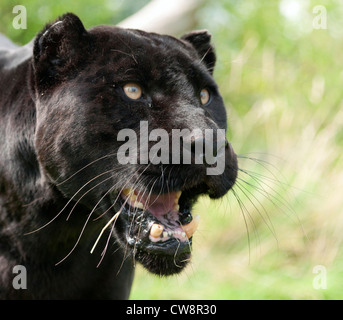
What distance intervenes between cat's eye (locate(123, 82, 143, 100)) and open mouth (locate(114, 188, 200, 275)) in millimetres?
398

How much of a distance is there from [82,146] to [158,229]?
480mm

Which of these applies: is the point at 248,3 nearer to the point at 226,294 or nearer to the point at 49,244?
the point at 226,294

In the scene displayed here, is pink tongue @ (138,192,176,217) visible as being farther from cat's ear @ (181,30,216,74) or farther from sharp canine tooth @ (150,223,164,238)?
cat's ear @ (181,30,216,74)

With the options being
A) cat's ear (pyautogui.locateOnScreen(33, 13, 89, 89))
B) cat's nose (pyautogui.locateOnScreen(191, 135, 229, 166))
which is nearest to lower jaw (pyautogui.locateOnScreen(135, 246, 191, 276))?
cat's nose (pyautogui.locateOnScreen(191, 135, 229, 166))

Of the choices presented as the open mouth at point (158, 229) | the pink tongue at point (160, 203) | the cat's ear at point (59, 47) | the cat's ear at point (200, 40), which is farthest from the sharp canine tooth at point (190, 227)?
the cat's ear at point (200, 40)

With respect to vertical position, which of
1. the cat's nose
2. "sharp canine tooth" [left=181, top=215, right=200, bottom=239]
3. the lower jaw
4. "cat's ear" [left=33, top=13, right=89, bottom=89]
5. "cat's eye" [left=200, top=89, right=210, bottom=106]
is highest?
"cat's ear" [left=33, top=13, right=89, bottom=89]

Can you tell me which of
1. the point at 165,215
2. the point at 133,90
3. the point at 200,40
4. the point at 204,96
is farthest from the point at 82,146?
the point at 200,40

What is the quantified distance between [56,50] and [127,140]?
61cm

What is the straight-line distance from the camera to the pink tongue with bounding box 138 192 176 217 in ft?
8.17

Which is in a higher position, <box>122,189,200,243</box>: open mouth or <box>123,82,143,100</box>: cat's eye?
<box>123,82,143,100</box>: cat's eye

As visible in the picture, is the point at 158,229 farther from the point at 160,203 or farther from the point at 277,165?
the point at 277,165

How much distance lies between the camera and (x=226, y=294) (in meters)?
5.37

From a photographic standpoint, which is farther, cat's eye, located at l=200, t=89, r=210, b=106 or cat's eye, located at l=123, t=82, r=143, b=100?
cat's eye, located at l=200, t=89, r=210, b=106

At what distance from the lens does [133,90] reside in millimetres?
2521
